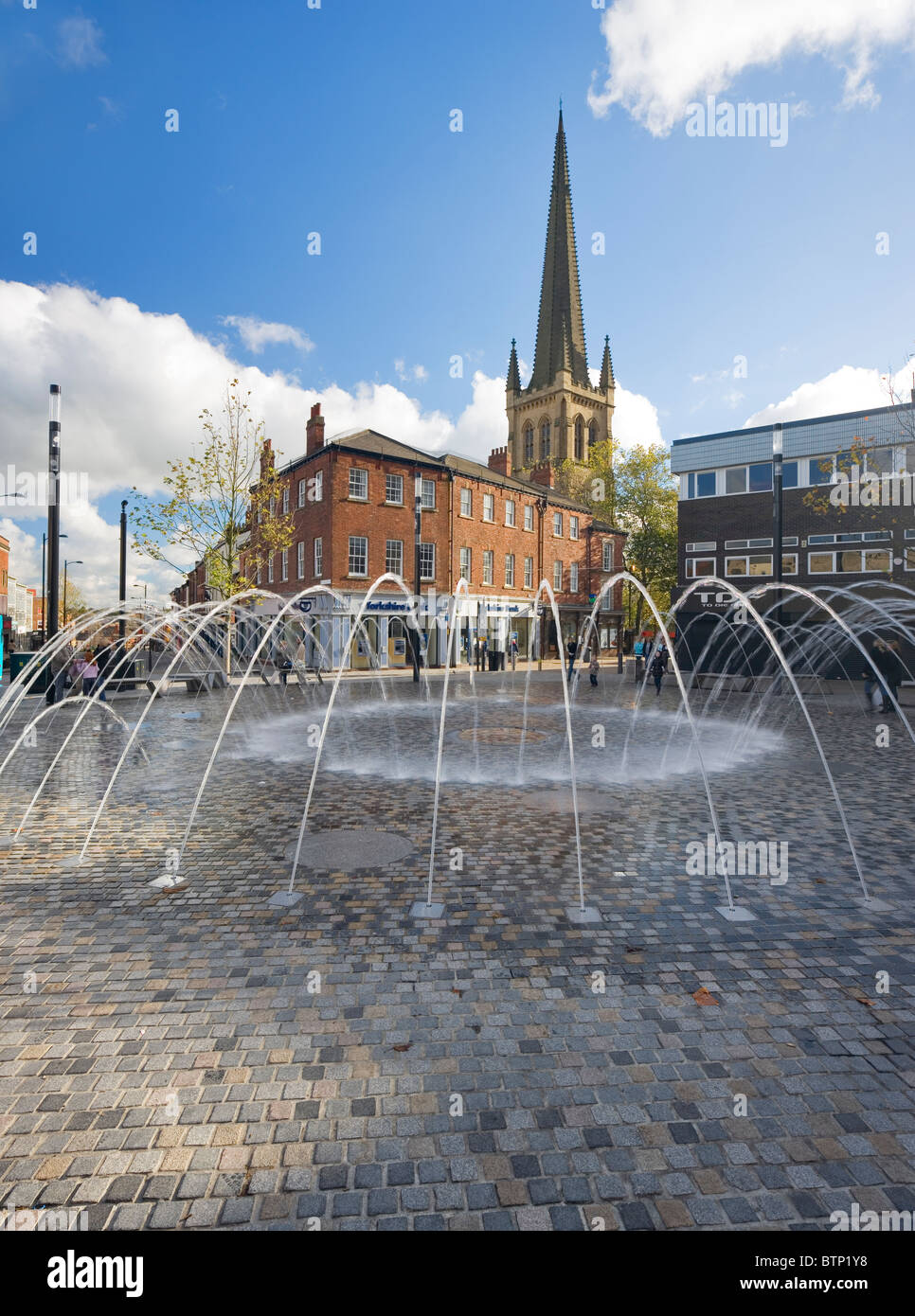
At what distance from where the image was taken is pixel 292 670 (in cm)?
2889

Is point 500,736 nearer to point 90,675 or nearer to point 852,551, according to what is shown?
point 90,675

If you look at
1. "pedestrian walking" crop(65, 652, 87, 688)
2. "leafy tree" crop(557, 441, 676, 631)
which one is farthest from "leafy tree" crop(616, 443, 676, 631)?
"pedestrian walking" crop(65, 652, 87, 688)

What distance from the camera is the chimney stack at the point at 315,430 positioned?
3875 cm

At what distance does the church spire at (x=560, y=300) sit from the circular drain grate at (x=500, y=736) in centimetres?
8435

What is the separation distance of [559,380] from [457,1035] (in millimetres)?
92769

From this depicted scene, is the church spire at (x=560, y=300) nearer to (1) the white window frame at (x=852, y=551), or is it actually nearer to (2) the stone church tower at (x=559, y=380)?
(2) the stone church tower at (x=559, y=380)

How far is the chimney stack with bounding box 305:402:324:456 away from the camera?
38.8 meters

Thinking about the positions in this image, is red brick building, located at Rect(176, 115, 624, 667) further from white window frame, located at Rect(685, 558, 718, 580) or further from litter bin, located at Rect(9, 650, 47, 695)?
litter bin, located at Rect(9, 650, 47, 695)

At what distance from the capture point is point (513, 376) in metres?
96.8

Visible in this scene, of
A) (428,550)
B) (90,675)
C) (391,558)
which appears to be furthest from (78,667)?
(428,550)
